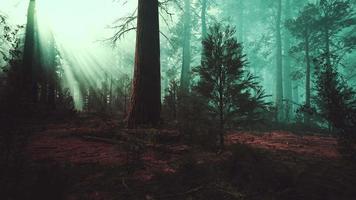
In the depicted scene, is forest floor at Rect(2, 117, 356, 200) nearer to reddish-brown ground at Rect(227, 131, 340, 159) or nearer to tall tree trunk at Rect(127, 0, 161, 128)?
reddish-brown ground at Rect(227, 131, 340, 159)

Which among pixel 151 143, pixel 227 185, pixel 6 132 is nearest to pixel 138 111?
pixel 151 143

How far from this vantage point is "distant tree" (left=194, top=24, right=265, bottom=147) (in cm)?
609

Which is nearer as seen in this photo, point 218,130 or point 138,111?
point 218,130

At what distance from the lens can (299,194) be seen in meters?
2.76

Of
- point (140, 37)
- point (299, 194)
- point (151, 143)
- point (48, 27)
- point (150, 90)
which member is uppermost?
point (48, 27)

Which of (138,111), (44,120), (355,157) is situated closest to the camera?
(355,157)

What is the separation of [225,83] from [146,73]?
2504mm

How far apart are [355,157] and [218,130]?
265 cm

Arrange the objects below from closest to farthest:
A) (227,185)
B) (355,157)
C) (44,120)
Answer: (227,185), (355,157), (44,120)

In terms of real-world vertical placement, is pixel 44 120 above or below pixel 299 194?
above

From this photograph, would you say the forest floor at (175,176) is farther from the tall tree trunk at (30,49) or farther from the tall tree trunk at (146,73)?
the tall tree trunk at (30,49)

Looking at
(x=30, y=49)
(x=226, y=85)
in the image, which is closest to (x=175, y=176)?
(x=226, y=85)

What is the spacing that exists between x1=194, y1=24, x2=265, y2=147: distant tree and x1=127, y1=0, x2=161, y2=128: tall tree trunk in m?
1.63

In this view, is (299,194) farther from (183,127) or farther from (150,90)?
(150,90)
